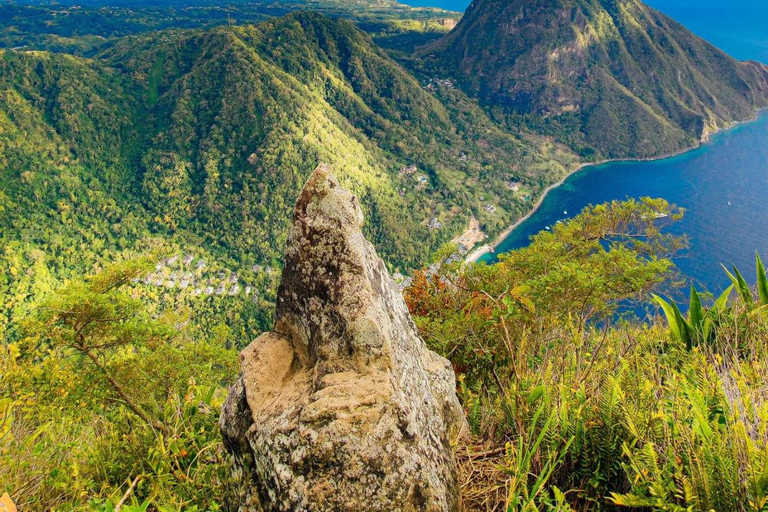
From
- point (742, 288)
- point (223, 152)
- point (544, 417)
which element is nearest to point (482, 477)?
point (544, 417)

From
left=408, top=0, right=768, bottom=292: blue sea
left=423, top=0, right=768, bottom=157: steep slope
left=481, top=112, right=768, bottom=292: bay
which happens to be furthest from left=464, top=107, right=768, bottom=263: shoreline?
left=423, top=0, right=768, bottom=157: steep slope

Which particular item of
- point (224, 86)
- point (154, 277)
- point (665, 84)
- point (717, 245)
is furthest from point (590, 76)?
point (154, 277)

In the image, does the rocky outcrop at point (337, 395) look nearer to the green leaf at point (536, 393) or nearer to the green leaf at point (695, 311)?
the green leaf at point (536, 393)

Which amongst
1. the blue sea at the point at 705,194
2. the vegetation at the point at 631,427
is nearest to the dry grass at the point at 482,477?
the vegetation at the point at 631,427

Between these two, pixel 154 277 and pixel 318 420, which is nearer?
pixel 318 420

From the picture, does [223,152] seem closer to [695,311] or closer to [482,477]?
[695,311]

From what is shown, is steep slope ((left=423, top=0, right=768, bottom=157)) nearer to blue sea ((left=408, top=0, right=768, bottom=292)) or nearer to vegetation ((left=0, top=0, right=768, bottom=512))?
vegetation ((left=0, top=0, right=768, bottom=512))

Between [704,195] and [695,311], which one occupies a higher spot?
[695,311]

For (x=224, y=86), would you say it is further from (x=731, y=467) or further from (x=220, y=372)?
(x=731, y=467)
